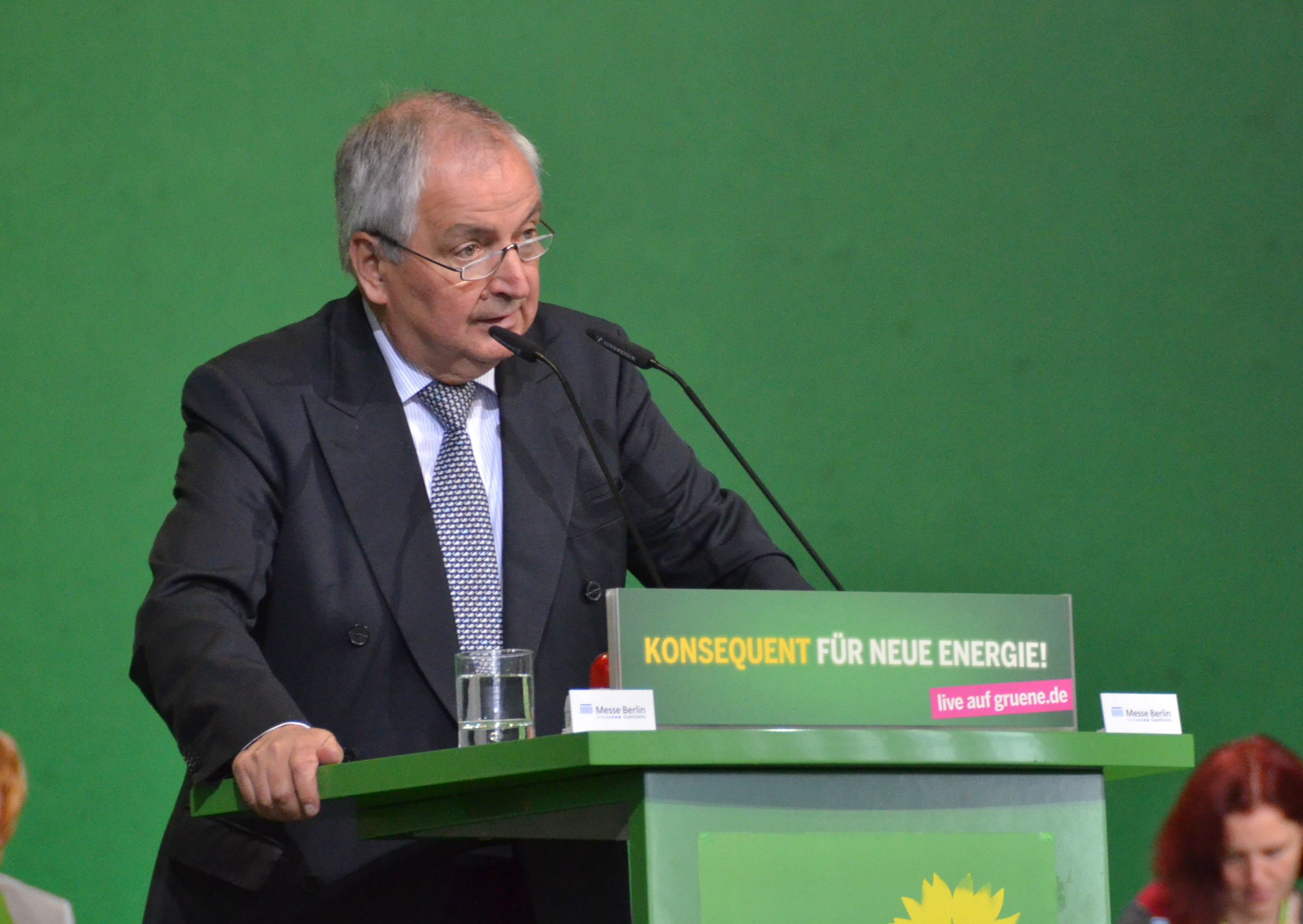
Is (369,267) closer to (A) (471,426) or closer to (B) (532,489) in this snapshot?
(A) (471,426)

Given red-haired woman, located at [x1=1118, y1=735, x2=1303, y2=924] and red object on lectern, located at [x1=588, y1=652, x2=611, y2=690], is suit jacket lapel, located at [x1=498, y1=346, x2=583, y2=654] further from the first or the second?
red-haired woman, located at [x1=1118, y1=735, x2=1303, y2=924]

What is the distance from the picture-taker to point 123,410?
9.21 feet

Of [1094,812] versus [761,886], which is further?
[1094,812]

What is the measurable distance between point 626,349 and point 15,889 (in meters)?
1.03

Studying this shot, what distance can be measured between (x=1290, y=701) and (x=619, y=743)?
2154mm

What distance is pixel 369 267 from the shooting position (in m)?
2.03

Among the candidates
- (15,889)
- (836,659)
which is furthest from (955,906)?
(15,889)

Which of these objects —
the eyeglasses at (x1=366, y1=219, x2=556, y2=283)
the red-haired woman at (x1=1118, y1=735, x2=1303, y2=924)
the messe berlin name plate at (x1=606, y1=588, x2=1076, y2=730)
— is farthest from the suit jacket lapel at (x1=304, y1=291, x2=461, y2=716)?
the red-haired woman at (x1=1118, y1=735, x2=1303, y2=924)

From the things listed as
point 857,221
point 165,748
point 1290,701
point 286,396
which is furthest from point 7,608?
point 1290,701

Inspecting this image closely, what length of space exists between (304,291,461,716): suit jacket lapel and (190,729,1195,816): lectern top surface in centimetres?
48

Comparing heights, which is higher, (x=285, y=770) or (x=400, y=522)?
(x=400, y=522)

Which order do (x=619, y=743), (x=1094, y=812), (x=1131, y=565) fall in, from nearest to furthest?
1. (x=619, y=743)
2. (x=1094, y=812)
3. (x=1131, y=565)

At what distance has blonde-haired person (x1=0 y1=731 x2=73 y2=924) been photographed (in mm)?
1999

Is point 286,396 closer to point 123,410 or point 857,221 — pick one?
point 123,410
